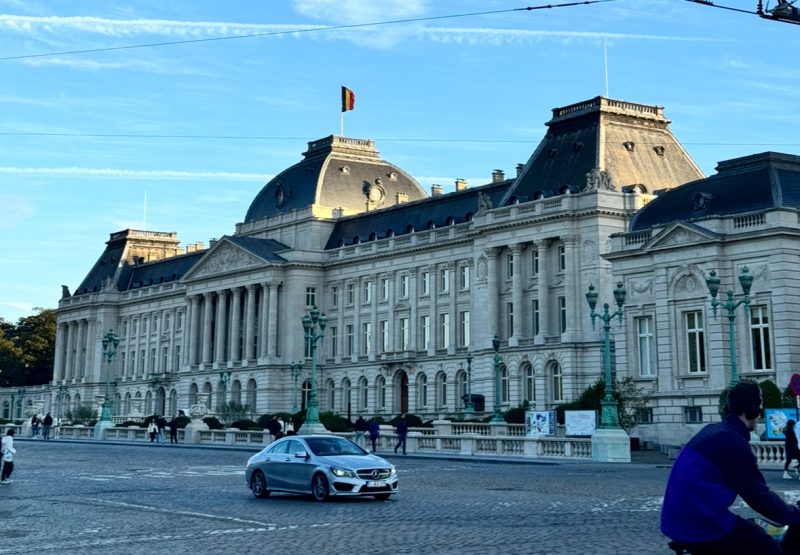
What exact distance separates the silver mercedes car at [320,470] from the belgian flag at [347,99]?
75940 mm

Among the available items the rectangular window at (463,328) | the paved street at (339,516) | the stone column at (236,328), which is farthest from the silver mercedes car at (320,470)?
the stone column at (236,328)

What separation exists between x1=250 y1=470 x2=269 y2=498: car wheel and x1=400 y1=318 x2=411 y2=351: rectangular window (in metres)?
66.9

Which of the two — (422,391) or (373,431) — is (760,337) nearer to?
(373,431)

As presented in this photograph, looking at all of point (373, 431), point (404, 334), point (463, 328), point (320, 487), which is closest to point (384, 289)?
point (404, 334)

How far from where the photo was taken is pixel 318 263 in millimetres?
99625

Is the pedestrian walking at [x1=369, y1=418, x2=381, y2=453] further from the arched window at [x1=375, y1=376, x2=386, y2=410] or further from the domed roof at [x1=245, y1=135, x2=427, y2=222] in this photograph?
the domed roof at [x1=245, y1=135, x2=427, y2=222]

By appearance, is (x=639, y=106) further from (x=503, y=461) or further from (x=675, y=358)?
(x=503, y=461)

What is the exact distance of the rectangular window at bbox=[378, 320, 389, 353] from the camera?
93000 mm

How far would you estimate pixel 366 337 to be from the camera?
314 ft

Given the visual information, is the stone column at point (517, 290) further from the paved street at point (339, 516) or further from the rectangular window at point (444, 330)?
the paved street at point (339, 516)

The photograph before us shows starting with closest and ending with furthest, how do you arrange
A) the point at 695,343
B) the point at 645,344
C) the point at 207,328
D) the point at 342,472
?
the point at 342,472 → the point at 695,343 → the point at 645,344 → the point at 207,328

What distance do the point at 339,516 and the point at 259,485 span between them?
4977mm

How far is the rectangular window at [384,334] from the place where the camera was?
A: 305 feet

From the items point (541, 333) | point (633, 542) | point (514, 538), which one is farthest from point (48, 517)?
point (541, 333)
